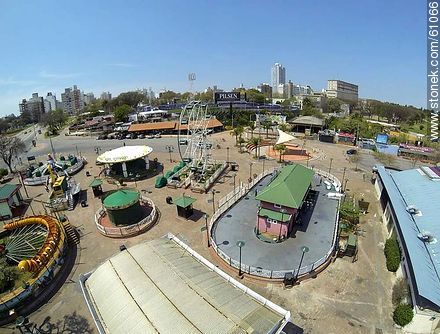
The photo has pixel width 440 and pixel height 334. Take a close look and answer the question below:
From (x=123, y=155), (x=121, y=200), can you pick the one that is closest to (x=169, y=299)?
(x=121, y=200)

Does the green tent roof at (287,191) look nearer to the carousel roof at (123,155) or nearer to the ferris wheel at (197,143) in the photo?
the ferris wheel at (197,143)

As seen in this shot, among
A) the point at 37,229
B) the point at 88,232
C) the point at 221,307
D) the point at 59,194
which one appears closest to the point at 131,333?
the point at 221,307

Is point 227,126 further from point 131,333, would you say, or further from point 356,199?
point 131,333

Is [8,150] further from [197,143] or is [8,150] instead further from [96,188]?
[197,143]

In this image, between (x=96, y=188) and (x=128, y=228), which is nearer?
(x=128, y=228)

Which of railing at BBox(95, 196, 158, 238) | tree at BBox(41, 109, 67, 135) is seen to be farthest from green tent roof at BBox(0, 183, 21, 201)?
tree at BBox(41, 109, 67, 135)

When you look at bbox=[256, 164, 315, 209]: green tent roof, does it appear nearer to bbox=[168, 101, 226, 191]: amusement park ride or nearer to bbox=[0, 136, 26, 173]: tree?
bbox=[168, 101, 226, 191]: amusement park ride

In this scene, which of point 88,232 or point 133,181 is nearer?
point 88,232
